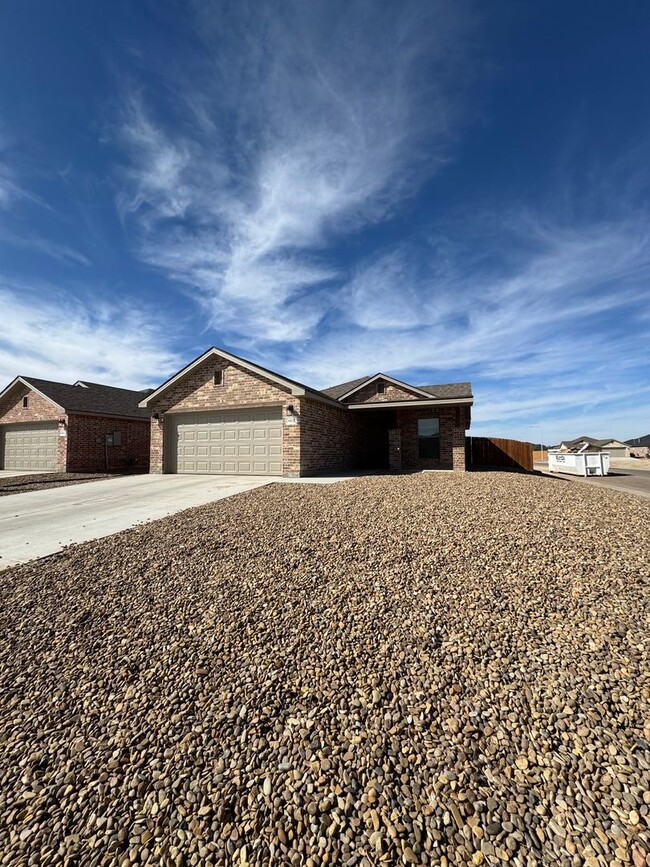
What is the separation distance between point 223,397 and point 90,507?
6.09 m

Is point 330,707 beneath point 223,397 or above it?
beneath

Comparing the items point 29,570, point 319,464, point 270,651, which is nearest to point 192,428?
point 319,464

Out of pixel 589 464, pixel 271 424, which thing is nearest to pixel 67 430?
pixel 271 424

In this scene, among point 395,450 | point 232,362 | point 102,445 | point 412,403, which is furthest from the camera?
point 102,445

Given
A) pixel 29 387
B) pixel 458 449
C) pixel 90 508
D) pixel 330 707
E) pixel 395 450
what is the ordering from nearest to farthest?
pixel 330 707
pixel 90 508
pixel 458 449
pixel 395 450
pixel 29 387

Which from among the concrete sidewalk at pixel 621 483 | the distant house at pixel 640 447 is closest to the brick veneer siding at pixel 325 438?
the concrete sidewalk at pixel 621 483

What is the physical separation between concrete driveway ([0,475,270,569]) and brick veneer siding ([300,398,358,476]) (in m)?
1.69

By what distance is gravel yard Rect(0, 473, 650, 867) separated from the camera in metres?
1.73

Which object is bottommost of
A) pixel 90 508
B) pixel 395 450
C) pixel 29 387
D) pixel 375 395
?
pixel 90 508

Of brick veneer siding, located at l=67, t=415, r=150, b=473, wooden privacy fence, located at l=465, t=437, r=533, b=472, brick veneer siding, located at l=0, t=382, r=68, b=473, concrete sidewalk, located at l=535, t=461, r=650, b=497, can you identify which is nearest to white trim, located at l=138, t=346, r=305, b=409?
brick veneer siding, located at l=67, t=415, r=150, b=473

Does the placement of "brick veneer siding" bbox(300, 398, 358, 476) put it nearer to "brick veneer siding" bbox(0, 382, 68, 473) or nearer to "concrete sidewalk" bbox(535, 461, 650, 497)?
"concrete sidewalk" bbox(535, 461, 650, 497)

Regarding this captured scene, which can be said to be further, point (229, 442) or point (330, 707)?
point (229, 442)

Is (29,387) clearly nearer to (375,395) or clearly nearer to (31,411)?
(31,411)

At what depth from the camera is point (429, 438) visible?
50.1 ft
